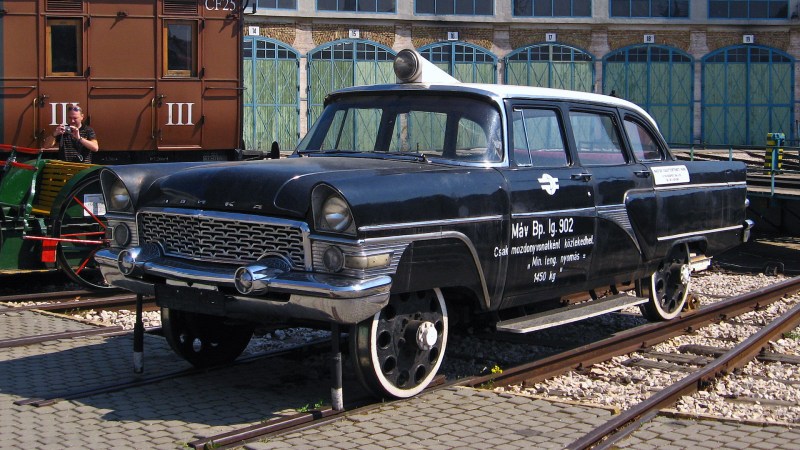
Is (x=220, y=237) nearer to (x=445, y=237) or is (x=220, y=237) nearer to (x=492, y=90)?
(x=445, y=237)

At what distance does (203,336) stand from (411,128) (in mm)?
1964

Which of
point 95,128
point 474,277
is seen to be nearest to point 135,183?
point 474,277

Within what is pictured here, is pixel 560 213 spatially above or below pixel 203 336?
above

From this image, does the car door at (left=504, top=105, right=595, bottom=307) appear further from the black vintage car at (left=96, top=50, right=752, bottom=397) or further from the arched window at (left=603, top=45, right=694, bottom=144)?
the arched window at (left=603, top=45, right=694, bottom=144)

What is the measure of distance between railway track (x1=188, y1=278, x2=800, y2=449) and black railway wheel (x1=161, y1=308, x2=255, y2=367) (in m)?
1.28

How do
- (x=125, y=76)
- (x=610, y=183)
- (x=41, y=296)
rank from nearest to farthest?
1. (x=610, y=183)
2. (x=41, y=296)
3. (x=125, y=76)

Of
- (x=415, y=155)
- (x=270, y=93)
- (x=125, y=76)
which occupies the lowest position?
(x=415, y=155)

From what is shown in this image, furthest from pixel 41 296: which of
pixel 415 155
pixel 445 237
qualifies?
pixel 445 237

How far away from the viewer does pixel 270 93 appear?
31.6 metres

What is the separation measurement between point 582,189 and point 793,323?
10.0 feet

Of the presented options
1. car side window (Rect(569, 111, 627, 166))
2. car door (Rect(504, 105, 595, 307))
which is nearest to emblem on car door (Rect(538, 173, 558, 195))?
car door (Rect(504, 105, 595, 307))

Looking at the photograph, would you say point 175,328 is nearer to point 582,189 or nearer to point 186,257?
point 186,257

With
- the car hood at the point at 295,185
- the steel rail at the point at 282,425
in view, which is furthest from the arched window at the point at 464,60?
the steel rail at the point at 282,425

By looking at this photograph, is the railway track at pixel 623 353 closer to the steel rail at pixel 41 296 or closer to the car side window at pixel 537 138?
the car side window at pixel 537 138
